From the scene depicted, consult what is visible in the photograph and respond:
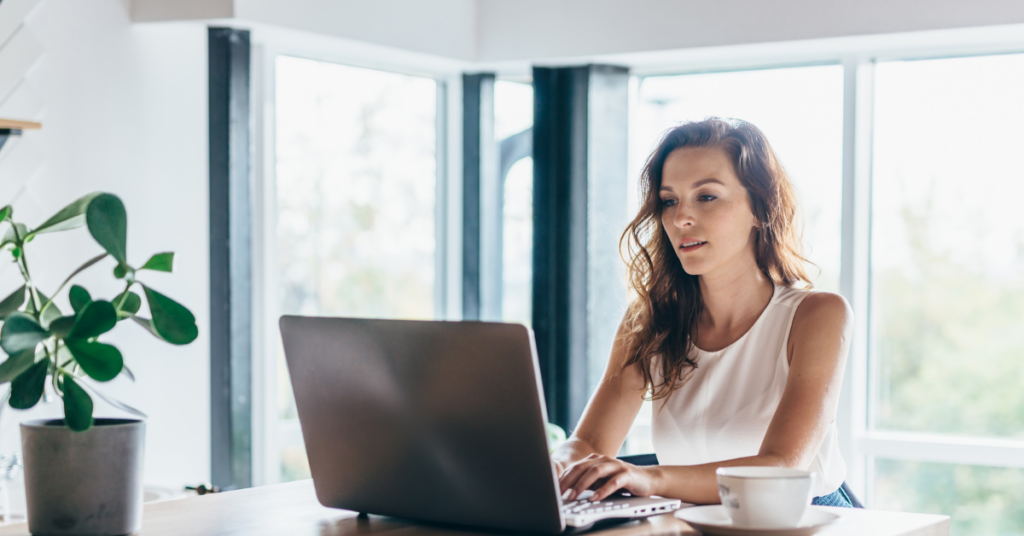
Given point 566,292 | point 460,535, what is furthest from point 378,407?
point 566,292

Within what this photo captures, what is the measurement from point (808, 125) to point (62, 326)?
2.54 m

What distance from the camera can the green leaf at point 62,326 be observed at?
1.11m

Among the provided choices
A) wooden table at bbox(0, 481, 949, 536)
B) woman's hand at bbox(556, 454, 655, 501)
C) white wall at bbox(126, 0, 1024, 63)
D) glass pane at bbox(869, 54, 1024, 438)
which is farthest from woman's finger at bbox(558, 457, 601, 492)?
glass pane at bbox(869, 54, 1024, 438)

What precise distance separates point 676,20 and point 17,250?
2228mm

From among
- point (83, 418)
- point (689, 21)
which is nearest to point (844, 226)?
point (689, 21)

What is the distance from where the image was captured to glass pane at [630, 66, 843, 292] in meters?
3.12

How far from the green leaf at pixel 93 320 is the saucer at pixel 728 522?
69 centimetres

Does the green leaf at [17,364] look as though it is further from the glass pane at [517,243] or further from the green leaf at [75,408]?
the glass pane at [517,243]

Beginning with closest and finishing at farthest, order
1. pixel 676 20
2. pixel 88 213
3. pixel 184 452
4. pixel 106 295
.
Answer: pixel 88 213 → pixel 106 295 → pixel 184 452 → pixel 676 20

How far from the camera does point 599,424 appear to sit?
1.87m

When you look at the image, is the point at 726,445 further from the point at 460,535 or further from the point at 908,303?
the point at 908,303

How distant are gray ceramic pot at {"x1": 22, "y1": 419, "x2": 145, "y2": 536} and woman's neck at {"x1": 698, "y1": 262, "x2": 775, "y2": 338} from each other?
3.66 ft

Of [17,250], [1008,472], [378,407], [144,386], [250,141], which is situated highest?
[250,141]

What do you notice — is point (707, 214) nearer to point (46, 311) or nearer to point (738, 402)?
point (738, 402)
